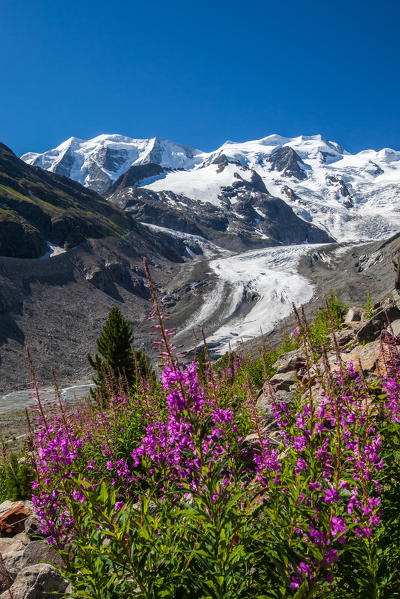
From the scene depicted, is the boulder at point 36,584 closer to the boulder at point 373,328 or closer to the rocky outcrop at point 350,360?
the rocky outcrop at point 350,360

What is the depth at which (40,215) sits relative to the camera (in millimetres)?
113688

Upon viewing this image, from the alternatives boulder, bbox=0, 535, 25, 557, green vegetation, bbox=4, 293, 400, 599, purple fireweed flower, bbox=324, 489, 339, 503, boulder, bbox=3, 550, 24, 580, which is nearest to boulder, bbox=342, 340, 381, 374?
green vegetation, bbox=4, 293, 400, 599

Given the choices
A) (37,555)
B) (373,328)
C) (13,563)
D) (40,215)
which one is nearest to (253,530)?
(37,555)

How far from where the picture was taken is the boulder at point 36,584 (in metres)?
4.65

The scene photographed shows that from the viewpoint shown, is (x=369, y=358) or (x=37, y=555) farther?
(x=369, y=358)

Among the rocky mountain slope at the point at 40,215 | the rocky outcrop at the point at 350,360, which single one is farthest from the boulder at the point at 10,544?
the rocky mountain slope at the point at 40,215

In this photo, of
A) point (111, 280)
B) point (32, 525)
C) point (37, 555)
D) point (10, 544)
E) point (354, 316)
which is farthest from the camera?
point (111, 280)

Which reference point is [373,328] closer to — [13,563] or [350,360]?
[350,360]

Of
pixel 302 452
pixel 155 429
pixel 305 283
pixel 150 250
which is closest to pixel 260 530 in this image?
pixel 302 452

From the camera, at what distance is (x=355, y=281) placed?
71.3 m

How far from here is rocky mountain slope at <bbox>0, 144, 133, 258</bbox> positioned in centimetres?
9456

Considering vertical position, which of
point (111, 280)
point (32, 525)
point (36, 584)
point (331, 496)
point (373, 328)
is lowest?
point (32, 525)

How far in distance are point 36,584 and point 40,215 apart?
124 metres

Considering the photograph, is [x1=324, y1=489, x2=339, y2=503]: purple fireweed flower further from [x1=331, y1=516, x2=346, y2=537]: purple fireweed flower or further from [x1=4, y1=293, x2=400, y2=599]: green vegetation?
[x1=331, y1=516, x2=346, y2=537]: purple fireweed flower
